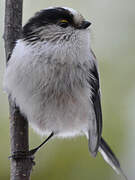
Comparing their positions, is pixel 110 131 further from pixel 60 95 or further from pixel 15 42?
pixel 15 42

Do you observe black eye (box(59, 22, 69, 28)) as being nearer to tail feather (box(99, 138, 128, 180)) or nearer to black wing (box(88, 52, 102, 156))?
black wing (box(88, 52, 102, 156))

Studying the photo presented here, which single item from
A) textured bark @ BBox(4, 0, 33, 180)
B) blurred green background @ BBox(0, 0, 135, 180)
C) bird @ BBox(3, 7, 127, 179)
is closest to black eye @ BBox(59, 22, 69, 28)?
bird @ BBox(3, 7, 127, 179)

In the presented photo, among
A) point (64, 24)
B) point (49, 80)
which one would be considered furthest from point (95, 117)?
point (64, 24)

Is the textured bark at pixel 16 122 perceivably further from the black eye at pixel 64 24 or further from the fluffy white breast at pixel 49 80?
the black eye at pixel 64 24

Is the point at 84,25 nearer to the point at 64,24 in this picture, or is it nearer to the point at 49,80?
the point at 64,24

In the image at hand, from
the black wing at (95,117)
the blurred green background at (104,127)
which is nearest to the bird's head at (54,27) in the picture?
the black wing at (95,117)
